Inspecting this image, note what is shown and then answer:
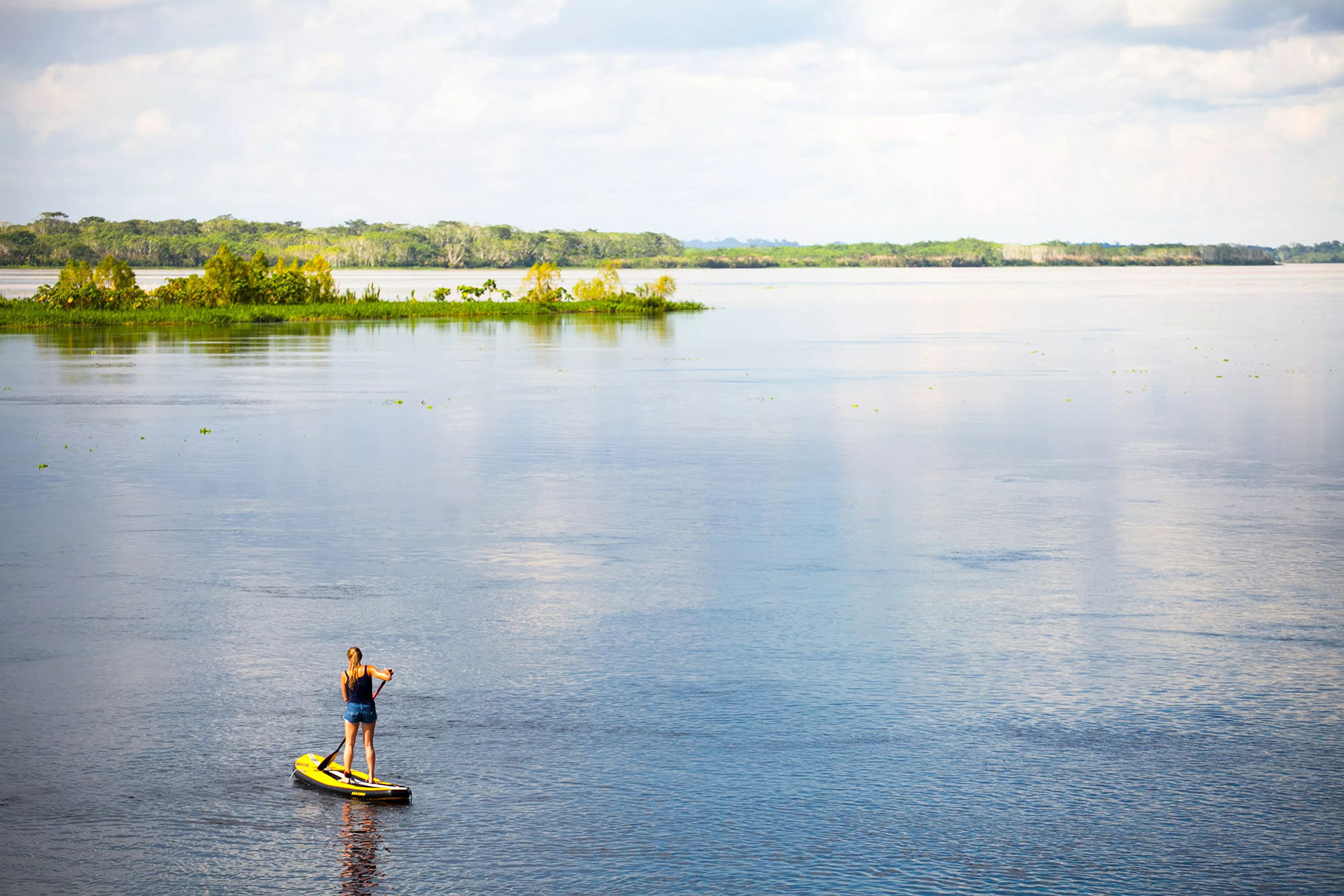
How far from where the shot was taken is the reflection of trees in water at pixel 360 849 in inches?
333

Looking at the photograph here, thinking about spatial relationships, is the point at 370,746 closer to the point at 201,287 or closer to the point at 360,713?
the point at 360,713

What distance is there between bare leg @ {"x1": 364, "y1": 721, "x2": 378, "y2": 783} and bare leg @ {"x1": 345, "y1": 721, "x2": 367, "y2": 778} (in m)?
0.09

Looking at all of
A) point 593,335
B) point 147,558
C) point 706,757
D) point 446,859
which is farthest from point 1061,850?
point 593,335

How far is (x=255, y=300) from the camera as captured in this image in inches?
3625

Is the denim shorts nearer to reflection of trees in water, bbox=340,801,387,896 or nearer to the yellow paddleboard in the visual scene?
the yellow paddleboard

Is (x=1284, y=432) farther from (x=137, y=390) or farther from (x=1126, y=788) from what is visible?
(x=137, y=390)

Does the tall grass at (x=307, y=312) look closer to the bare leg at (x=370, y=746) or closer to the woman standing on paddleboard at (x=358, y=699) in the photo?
the woman standing on paddleboard at (x=358, y=699)

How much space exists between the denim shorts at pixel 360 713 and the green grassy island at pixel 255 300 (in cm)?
7904

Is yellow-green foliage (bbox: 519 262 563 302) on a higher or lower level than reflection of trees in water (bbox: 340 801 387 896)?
higher

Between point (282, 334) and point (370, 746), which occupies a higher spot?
point (282, 334)

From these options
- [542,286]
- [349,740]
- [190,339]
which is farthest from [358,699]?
[542,286]

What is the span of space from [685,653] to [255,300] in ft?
276

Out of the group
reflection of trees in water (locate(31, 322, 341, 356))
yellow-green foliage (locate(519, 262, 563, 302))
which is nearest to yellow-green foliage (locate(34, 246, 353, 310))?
reflection of trees in water (locate(31, 322, 341, 356))

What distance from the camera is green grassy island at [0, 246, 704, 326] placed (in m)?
85.8
